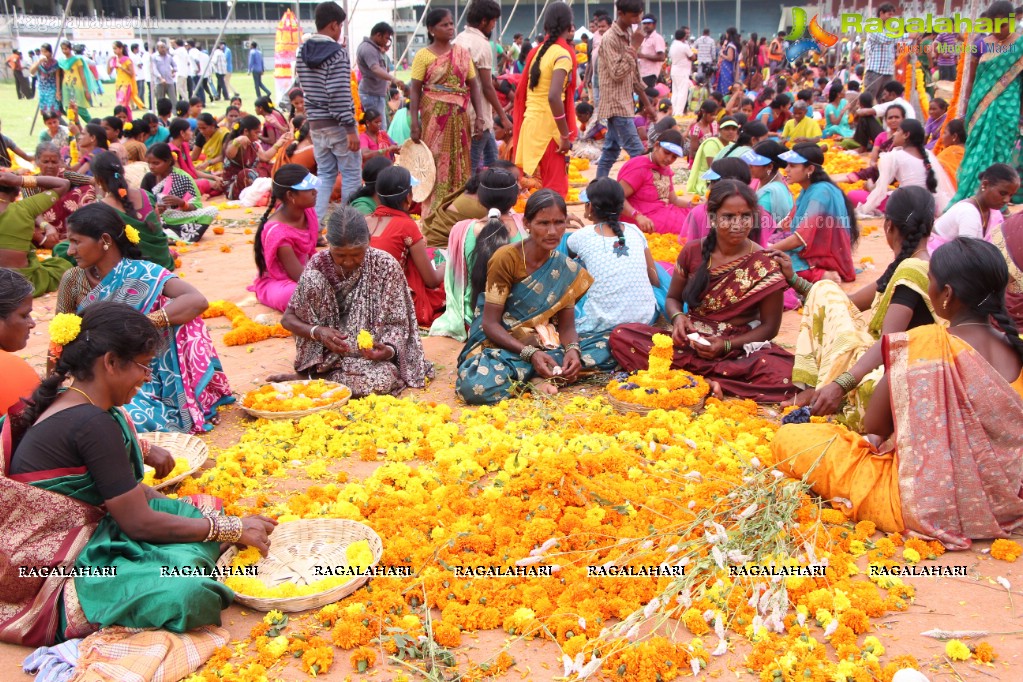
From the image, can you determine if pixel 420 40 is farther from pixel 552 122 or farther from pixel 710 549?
pixel 710 549

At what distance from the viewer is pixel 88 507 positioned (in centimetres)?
344

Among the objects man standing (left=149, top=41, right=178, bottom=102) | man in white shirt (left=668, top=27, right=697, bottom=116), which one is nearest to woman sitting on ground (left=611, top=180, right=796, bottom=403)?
man in white shirt (left=668, top=27, right=697, bottom=116)

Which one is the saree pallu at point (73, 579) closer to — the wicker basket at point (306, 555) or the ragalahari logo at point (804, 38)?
the wicker basket at point (306, 555)

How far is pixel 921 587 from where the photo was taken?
369 cm

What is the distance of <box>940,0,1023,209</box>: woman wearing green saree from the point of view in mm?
8844

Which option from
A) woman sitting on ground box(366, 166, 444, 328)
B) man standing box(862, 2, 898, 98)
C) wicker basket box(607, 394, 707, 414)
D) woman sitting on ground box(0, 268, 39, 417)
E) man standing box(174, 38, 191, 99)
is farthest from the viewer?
man standing box(174, 38, 191, 99)

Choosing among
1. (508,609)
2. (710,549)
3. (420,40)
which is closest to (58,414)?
(508,609)

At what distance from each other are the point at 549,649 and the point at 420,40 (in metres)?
37.7

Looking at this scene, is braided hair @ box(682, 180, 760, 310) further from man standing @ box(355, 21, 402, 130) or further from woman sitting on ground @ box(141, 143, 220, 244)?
woman sitting on ground @ box(141, 143, 220, 244)

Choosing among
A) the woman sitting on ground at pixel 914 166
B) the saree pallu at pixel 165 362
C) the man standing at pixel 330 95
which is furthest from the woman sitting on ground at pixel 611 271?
the woman sitting on ground at pixel 914 166

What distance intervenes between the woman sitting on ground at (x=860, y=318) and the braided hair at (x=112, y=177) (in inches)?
206

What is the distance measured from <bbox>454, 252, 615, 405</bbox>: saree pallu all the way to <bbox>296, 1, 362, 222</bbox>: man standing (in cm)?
337

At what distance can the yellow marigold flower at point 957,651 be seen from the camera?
10.5 feet

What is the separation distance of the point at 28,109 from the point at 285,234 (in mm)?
22419
